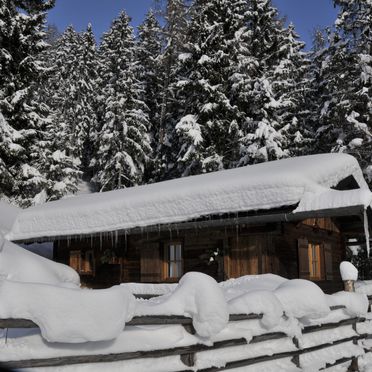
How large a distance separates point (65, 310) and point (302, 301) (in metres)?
3.89

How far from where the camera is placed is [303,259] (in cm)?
1264


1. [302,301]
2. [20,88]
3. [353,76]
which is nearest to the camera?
[302,301]

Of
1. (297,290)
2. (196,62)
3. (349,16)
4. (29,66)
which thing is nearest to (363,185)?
(297,290)

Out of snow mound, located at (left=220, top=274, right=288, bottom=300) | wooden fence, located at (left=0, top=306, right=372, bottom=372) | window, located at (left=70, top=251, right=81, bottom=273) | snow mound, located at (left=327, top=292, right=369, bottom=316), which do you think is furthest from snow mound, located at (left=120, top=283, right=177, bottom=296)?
wooden fence, located at (left=0, top=306, right=372, bottom=372)

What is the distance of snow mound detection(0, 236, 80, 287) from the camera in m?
11.5

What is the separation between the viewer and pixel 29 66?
22.3m

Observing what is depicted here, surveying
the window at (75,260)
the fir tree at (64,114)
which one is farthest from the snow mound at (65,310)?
the fir tree at (64,114)

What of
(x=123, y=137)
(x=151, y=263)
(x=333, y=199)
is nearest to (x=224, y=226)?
(x=151, y=263)

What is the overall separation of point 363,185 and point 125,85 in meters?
21.1

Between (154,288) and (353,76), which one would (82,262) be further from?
(353,76)

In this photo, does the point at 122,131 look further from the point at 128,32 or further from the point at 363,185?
the point at 363,185

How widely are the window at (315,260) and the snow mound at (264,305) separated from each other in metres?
7.95

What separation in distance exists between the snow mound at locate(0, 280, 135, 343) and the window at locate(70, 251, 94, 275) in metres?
12.4

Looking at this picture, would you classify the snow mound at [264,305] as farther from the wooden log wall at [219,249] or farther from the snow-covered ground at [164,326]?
the wooden log wall at [219,249]
